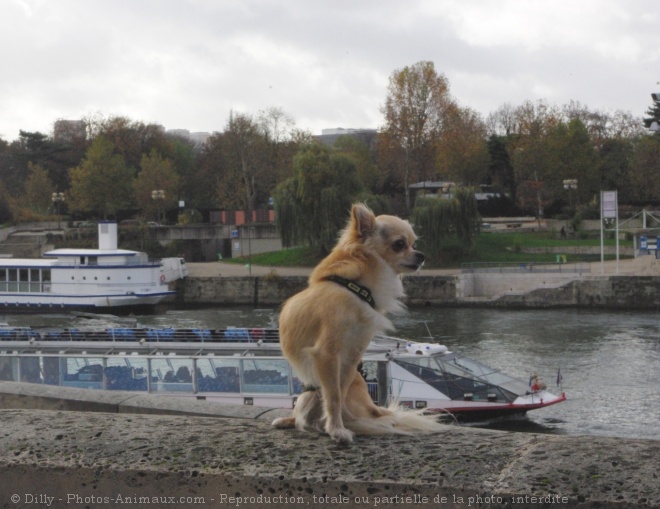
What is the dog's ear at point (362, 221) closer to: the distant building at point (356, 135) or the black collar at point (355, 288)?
the black collar at point (355, 288)

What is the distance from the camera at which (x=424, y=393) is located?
2138 cm

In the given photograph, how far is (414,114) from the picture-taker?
238 ft

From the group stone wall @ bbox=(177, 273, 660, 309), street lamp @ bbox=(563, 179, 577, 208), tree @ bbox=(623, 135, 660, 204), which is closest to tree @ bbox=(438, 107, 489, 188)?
street lamp @ bbox=(563, 179, 577, 208)

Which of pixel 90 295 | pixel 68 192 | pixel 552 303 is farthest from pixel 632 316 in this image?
pixel 68 192

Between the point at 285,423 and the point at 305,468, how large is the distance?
3.44 ft

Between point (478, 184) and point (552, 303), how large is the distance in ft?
110

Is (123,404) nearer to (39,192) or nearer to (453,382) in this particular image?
(453,382)

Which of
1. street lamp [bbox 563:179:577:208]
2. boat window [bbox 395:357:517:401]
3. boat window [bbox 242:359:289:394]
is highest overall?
street lamp [bbox 563:179:577:208]

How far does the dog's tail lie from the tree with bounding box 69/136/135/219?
7268 centimetres

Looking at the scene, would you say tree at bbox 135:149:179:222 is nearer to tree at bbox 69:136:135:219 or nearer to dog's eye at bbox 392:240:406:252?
tree at bbox 69:136:135:219

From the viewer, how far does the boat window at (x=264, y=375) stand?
20.0 meters

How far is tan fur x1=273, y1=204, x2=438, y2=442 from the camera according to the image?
432 centimetres

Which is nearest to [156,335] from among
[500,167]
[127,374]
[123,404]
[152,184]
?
[127,374]

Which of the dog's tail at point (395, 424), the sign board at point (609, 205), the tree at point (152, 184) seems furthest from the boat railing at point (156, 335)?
the tree at point (152, 184)
